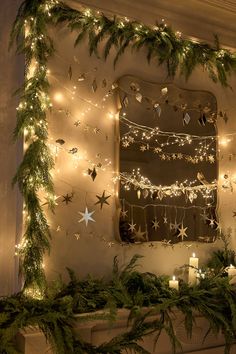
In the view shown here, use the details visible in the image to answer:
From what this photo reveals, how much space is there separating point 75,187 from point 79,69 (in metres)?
0.76

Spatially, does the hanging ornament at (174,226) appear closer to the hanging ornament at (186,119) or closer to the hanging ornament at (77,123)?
the hanging ornament at (186,119)

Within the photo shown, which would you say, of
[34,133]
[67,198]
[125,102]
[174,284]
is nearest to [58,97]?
[34,133]

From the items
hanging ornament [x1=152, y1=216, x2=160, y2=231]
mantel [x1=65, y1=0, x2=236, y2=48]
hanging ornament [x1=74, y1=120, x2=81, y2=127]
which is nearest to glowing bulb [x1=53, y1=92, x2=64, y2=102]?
hanging ornament [x1=74, y1=120, x2=81, y2=127]

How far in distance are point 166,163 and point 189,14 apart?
116 cm

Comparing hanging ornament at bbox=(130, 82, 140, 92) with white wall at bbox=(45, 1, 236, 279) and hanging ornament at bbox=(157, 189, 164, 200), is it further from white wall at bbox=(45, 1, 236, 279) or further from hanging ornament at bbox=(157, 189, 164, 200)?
hanging ornament at bbox=(157, 189, 164, 200)

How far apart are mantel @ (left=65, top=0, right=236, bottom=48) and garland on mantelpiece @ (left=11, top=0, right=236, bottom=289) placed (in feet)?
0.40

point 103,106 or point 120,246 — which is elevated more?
point 103,106

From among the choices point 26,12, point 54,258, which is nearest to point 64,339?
point 54,258

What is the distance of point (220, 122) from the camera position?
322cm

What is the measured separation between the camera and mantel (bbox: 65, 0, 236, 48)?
9.40ft

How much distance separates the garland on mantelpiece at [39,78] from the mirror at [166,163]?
1.08 ft

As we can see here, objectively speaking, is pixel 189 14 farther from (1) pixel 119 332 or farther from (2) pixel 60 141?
(1) pixel 119 332

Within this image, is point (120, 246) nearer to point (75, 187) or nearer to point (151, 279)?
point (151, 279)

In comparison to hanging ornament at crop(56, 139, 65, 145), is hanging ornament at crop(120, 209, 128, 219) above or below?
below
